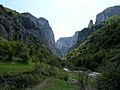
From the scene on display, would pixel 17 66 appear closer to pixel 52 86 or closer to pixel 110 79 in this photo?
pixel 52 86

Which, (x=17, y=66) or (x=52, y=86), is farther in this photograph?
(x=17, y=66)

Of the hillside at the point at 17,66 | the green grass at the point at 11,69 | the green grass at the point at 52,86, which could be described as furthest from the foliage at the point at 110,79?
the green grass at the point at 11,69

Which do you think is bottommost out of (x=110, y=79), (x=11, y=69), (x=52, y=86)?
(x=52, y=86)

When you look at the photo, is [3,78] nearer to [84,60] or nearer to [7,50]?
[7,50]

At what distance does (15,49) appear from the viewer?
112 m

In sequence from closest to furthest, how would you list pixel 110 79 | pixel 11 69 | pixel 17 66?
pixel 110 79
pixel 11 69
pixel 17 66

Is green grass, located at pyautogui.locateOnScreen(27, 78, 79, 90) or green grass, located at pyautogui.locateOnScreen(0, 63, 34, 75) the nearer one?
green grass, located at pyautogui.locateOnScreen(27, 78, 79, 90)

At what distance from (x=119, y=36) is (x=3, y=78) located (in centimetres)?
13072

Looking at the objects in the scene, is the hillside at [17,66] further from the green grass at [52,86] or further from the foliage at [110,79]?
the foliage at [110,79]

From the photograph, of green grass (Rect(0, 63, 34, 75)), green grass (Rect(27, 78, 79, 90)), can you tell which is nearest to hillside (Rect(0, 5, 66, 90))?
green grass (Rect(0, 63, 34, 75))

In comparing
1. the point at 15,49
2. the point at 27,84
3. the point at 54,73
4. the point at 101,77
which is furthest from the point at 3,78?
the point at 15,49

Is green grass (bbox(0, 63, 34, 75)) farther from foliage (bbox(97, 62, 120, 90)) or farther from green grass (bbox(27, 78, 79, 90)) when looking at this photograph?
foliage (bbox(97, 62, 120, 90))

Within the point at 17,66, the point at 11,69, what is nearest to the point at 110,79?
the point at 11,69

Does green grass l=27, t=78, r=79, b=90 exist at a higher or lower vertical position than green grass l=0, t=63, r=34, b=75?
lower
